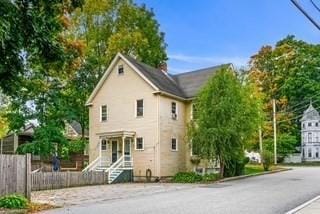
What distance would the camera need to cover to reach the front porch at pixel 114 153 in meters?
30.6

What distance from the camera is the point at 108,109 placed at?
3391 cm

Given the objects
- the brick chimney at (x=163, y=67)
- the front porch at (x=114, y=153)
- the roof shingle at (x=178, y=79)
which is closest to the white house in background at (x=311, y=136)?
the brick chimney at (x=163, y=67)

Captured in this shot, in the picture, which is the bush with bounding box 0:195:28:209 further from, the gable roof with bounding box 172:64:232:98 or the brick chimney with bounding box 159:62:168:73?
the brick chimney with bounding box 159:62:168:73

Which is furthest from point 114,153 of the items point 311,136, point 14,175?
point 311,136

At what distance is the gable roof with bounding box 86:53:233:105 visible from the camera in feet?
104

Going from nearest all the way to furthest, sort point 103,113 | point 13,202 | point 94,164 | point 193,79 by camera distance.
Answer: point 13,202
point 94,164
point 103,113
point 193,79

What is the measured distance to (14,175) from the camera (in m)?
15.0

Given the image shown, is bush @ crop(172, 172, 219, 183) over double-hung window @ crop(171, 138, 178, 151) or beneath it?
beneath

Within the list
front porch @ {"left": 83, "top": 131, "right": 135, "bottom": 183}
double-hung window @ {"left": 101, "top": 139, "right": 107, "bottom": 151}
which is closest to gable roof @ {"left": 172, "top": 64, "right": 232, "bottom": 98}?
front porch @ {"left": 83, "top": 131, "right": 135, "bottom": 183}

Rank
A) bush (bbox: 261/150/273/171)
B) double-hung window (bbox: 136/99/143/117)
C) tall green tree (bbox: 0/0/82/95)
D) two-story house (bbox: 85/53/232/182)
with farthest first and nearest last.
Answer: bush (bbox: 261/150/273/171) < double-hung window (bbox: 136/99/143/117) < two-story house (bbox: 85/53/232/182) < tall green tree (bbox: 0/0/82/95)

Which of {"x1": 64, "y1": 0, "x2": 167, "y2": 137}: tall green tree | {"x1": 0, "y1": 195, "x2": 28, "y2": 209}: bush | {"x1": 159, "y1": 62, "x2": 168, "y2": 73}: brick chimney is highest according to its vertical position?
{"x1": 64, "y1": 0, "x2": 167, "y2": 137}: tall green tree

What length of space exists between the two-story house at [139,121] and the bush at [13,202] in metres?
15.2

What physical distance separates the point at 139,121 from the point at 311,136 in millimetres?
36176

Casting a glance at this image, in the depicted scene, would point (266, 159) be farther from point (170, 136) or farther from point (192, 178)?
point (192, 178)
